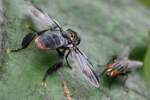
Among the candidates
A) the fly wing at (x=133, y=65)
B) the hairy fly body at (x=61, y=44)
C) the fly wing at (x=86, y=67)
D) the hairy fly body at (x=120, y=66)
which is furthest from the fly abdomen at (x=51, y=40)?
the fly wing at (x=133, y=65)

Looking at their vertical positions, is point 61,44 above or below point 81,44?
above

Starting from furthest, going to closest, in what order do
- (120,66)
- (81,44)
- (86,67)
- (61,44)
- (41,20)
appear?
(81,44)
(120,66)
(41,20)
(61,44)
(86,67)

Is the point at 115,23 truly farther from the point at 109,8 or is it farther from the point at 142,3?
the point at 142,3

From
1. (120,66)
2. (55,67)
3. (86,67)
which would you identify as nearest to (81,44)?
(120,66)

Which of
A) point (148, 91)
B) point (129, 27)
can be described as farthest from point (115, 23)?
point (148, 91)

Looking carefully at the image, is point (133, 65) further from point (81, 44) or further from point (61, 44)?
point (61, 44)

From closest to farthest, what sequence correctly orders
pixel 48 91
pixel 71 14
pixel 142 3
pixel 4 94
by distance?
pixel 4 94, pixel 48 91, pixel 71 14, pixel 142 3
